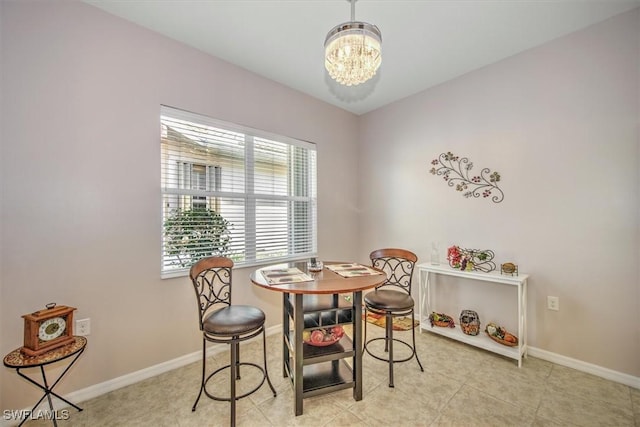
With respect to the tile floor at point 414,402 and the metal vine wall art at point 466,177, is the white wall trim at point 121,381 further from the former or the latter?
the metal vine wall art at point 466,177

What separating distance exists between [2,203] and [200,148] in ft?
4.24

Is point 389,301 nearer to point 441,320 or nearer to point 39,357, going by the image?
point 441,320

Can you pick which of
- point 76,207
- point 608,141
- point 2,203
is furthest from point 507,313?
point 2,203

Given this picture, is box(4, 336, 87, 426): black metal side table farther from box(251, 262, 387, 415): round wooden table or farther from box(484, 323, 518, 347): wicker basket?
box(484, 323, 518, 347): wicker basket

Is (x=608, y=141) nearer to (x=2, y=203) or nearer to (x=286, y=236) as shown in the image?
(x=286, y=236)

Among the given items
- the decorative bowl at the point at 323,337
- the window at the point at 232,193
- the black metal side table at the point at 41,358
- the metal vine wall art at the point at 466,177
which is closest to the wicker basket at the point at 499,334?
the metal vine wall art at the point at 466,177

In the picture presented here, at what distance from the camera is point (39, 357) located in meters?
1.47

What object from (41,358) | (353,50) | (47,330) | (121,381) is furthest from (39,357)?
(353,50)

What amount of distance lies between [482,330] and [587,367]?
735 mm

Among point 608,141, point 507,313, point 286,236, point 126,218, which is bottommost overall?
point 507,313

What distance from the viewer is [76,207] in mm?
1842

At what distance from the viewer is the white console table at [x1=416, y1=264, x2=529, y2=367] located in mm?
2255

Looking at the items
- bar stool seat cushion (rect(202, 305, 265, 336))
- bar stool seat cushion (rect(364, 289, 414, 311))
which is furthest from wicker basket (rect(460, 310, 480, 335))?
bar stool seat cushion (rect(202, 305, 265, 336))

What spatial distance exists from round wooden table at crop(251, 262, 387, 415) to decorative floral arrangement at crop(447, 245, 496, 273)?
1.12 meters
